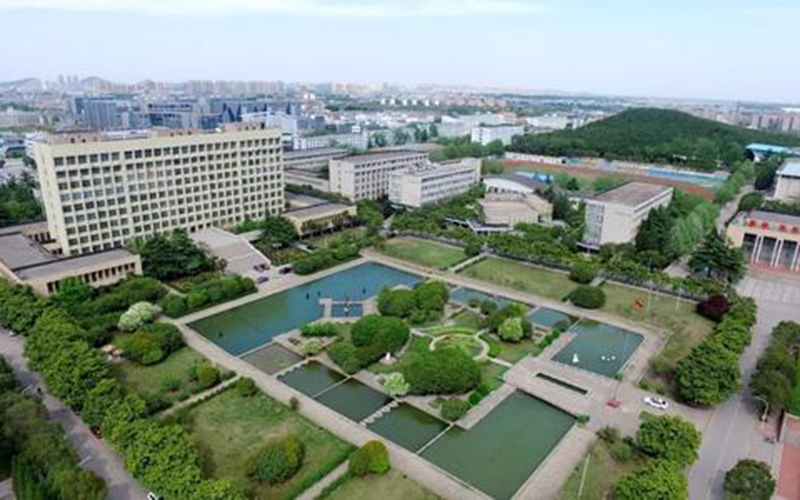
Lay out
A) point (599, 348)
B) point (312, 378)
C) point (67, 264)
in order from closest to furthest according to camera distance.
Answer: point (312, 378)
point (599, 348)
point (67, 264)

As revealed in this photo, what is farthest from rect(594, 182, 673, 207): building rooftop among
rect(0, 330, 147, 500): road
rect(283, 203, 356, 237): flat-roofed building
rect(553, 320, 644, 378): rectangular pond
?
rect(0, 330, 147, 500): road

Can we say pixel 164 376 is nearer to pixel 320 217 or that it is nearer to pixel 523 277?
pixel 320 217

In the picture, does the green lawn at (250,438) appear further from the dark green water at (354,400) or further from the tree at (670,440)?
the tree at (670,440)

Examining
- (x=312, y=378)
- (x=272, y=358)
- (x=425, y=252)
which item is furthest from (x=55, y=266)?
(x=425, y=252)

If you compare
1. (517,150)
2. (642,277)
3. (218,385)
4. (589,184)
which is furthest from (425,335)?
(517,150)

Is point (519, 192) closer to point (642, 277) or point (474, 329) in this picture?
point (642, 277)

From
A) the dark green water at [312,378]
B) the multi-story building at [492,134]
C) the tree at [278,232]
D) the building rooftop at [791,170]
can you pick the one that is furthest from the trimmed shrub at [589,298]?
the multi-story building at [492,134]
